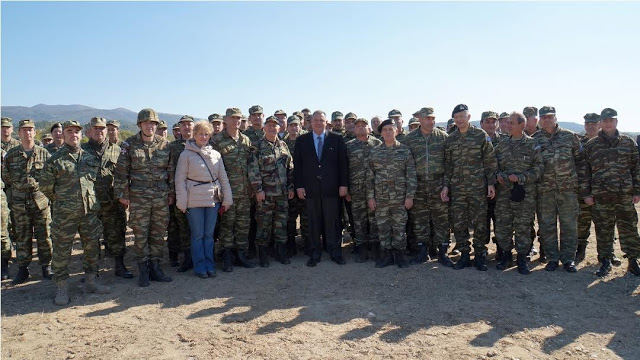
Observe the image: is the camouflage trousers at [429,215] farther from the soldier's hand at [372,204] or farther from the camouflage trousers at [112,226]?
the camouflage trousers at [112,226]

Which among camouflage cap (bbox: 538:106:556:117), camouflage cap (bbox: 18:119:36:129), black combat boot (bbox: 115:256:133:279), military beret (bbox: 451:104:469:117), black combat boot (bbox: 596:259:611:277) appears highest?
camouflage cap (bbox: 18:119:36:129)

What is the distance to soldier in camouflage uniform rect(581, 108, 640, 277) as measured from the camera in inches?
235

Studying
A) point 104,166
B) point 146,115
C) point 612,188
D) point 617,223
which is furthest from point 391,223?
point 104,166

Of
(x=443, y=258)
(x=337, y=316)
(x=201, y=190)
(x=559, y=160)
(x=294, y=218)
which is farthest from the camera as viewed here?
(x=294, y=218)

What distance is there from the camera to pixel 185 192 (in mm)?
5836

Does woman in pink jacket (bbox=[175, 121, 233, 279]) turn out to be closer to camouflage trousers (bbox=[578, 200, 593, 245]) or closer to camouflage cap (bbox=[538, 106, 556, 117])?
camouflage cap (bbox=[538, 106, 556, 117])

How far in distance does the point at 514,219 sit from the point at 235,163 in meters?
4.39

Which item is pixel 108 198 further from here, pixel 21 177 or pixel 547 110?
pixel 547 110

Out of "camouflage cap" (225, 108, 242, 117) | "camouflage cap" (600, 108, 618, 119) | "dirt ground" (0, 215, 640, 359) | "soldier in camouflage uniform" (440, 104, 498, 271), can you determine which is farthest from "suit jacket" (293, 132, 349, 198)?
"camouflage cap" (600, 108, 618, 119)

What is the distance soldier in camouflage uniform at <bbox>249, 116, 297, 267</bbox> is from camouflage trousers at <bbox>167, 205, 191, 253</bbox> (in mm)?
1162

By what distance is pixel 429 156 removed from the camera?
254 inches

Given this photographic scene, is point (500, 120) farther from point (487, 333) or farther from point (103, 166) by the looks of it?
point (103, 166)

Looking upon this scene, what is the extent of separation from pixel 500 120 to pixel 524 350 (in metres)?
6.30

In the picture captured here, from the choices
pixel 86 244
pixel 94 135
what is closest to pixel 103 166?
pixel 94 135
